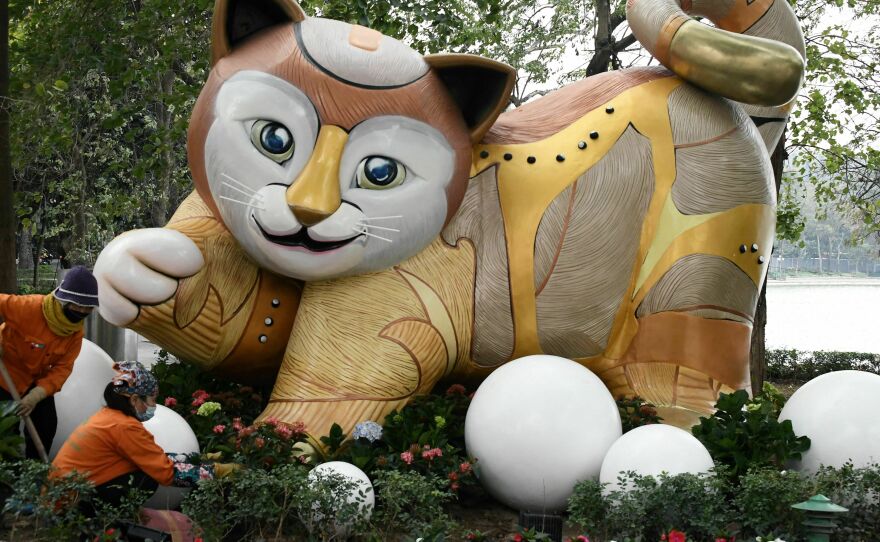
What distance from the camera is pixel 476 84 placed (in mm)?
5289

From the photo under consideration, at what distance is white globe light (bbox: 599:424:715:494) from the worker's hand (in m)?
1.69

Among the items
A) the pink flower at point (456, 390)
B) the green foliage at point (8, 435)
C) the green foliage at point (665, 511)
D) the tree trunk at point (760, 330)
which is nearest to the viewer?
the green foliage at point (665, 511)

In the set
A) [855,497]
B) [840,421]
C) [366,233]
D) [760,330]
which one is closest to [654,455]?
[855,497]

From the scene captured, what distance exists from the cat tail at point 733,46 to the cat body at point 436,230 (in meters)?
0.03

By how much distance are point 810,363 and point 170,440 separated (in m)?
11.0

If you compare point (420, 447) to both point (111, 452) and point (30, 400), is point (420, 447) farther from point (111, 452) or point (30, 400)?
point (30, 400)

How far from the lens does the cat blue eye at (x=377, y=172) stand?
16.4ft

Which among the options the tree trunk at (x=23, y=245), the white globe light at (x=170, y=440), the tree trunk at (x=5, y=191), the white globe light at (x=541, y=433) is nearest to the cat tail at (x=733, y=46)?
the white globe light at (x=541, y=433)

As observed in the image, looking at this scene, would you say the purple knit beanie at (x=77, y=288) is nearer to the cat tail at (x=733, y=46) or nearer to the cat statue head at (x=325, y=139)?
the cat statue head at (x=325, y=139)

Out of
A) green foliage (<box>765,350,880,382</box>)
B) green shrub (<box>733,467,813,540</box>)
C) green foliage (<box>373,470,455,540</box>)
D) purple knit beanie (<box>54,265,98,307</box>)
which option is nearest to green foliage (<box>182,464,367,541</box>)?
green foliage (<box>373,470,455,540</box>)

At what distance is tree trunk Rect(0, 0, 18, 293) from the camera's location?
23.4 ft

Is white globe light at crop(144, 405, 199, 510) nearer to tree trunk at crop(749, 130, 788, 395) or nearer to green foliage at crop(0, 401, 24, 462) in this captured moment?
green foliage at crop(0, 401, 24, 462)

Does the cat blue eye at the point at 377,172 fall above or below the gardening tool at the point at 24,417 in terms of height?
above

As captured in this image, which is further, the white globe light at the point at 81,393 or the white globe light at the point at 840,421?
the white globe light at the point at 81,393
